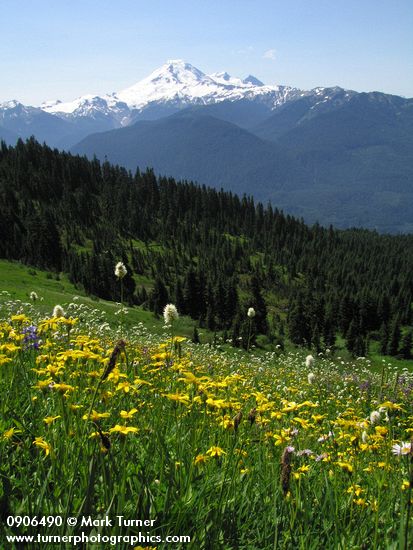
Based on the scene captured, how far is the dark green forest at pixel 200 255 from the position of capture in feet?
355

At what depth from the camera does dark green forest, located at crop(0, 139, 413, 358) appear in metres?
108

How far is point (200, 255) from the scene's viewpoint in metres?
146

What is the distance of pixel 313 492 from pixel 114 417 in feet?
6.61

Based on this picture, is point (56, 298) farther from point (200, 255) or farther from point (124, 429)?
point (200, 255)

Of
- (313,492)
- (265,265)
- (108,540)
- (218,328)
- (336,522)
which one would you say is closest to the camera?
(108,540)

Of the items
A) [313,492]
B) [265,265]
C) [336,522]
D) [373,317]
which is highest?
[336,522]

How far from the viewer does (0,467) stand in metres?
3.14

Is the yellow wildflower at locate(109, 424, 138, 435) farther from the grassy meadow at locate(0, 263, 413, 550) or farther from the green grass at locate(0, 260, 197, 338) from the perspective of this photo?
the green grass at locate(0, 260, 197, 338)

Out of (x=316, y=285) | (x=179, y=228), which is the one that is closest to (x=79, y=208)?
(x=179, y=228)

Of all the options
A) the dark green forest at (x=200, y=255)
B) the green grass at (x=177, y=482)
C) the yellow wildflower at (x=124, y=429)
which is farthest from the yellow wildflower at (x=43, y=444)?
the dark green forest at (x=200, y=255)

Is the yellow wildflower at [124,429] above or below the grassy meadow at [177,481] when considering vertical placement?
above

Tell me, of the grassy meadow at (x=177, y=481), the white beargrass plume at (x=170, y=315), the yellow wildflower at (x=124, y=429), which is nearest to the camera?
the grassy meadow at (x=177, y=481)

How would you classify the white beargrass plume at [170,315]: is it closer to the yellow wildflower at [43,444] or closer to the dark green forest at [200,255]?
the yellow wildflower at [43,444]

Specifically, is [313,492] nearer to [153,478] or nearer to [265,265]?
[153,478]
